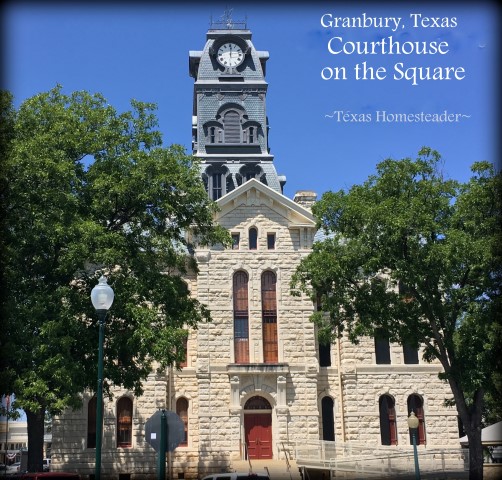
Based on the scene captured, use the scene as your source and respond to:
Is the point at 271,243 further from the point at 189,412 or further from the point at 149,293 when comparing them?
the point at 149,293

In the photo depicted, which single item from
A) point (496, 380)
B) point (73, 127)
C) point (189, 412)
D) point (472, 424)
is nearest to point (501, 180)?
point (496, 380)

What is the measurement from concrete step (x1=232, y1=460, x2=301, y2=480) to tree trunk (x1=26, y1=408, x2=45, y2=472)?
11.4m

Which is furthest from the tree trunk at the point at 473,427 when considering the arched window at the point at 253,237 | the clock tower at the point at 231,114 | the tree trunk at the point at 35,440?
the clock tower at the point at 231,114

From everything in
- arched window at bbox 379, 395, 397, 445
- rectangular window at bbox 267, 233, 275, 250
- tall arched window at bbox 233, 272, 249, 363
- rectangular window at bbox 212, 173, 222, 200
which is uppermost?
rectangular window at bbox 212, 173, 222, 200

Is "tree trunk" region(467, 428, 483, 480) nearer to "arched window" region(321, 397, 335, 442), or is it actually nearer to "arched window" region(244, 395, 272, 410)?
"arched window" region(321, 397, 335, 442)

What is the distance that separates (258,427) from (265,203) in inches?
477

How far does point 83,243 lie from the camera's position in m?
25.0

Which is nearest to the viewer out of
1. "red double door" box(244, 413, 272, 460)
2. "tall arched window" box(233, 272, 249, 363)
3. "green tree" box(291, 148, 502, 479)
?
"green tree" box(291, 148, 502, 479)

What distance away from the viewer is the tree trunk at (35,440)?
1044 inches

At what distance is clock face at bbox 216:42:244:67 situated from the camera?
251ft

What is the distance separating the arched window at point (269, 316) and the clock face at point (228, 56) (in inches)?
1607

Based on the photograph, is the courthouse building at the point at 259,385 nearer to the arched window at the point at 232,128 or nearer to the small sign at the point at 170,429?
the small sign at the point at 170,429

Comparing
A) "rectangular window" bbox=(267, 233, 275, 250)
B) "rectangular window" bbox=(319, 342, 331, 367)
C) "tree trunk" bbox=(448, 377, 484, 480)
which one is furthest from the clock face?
"tree trunk" bbox=(448, 377, 484, 480)

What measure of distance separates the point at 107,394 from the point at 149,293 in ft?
14.1
